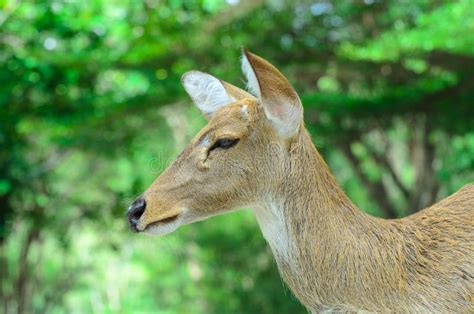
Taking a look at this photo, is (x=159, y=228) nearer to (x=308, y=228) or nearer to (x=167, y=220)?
(x=167, y=220)

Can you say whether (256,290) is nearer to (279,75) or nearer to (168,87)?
(168,87)

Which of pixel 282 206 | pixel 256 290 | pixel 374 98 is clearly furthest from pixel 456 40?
pixel 256 290

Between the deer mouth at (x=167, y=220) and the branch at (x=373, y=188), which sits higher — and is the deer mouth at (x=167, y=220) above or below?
above

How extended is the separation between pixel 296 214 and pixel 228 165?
1.14 feet

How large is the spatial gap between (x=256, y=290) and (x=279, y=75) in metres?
10.5

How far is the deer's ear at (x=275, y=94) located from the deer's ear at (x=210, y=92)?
1.14ft

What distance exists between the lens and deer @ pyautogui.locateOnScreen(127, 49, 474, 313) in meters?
3.49

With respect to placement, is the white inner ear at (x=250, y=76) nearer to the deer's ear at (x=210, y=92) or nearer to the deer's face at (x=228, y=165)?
the deer's face at (x=228, y=165)

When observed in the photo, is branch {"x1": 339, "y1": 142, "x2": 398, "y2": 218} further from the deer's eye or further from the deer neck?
the deer's eye

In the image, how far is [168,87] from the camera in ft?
31.2

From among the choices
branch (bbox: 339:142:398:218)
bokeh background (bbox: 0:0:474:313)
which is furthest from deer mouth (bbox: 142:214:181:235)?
branch (bbox: 339:142:398:218)

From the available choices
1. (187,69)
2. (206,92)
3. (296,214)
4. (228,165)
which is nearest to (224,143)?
(228,165)

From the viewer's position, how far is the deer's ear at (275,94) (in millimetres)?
3320

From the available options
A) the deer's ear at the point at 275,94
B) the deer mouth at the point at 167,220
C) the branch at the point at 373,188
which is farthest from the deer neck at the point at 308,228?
the branch at the point at 373,188
